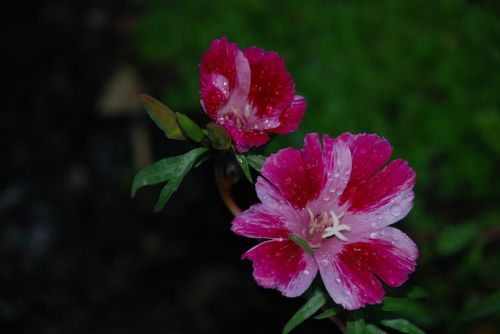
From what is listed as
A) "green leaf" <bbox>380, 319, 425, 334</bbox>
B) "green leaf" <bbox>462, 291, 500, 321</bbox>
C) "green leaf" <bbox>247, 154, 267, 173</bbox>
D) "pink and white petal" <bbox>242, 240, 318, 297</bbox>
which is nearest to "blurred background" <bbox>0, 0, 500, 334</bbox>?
"green leaf" <bbox>462, 291, 500, 321</bbox>

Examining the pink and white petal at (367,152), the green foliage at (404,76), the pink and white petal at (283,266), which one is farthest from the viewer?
the green foliage at (404,76)

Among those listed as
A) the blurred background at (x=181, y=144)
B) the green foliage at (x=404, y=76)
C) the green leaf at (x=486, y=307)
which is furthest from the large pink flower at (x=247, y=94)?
the green foliage at (x=404, y=76)

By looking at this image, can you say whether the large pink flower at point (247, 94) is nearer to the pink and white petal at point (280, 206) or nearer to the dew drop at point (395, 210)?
the pink and white petal at point (280, 206)

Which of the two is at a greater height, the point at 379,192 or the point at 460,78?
the point at 379,192

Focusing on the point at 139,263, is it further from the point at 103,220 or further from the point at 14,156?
the point at 14,156

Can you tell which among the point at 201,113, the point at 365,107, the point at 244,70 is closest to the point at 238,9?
the point at 201,113

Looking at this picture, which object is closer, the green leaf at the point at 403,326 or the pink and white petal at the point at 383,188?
the pink and white petal at the point at 383,188

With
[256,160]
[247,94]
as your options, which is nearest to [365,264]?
[256,160]
